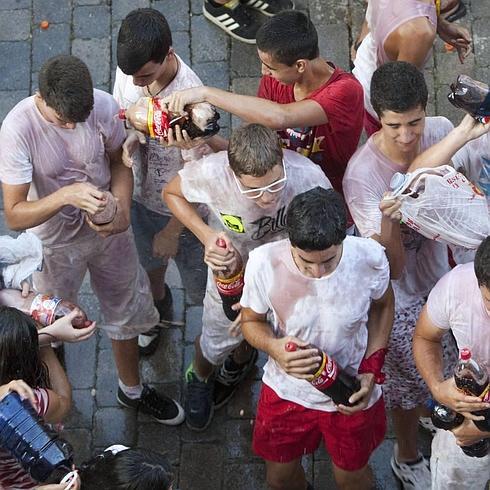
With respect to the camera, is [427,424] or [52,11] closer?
[427,424]

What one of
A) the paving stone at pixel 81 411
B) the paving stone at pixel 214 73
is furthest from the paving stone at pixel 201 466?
the paving stone at pixel 214 73

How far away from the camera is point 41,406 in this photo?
461 cm

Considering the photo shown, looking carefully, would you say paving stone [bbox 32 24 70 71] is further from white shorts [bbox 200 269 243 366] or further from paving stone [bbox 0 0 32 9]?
white shorts [bbox 200 269 243 366]

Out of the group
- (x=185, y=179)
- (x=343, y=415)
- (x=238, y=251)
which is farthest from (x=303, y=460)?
(x=185, y=179)

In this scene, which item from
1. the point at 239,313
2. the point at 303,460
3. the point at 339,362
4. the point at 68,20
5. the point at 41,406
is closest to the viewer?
the point at 41,406

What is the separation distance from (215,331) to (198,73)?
2.72 metres

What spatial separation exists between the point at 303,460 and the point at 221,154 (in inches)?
79.3

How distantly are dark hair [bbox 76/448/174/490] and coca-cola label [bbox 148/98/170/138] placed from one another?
65.7 inches

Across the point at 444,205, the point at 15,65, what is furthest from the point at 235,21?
the point at 444,205

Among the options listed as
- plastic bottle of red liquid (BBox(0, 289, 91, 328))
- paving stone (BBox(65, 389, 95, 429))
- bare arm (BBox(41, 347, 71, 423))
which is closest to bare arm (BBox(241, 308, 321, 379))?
plastic bottle of red liquid (BBox(0, 289, 91, 328))

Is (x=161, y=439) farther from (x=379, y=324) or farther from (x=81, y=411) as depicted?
(x=379, y=324)

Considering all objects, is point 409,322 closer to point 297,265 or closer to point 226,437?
point 297,265

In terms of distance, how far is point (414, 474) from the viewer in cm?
590

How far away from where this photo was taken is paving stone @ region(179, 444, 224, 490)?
6.05 m
